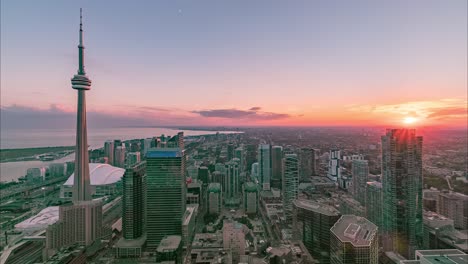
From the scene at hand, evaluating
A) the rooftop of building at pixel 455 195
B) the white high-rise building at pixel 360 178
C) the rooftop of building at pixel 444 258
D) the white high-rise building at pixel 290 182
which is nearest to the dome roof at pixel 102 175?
the white high-rise building at pixel 290 182

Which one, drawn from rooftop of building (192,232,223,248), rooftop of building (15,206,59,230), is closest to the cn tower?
rooftop of building (15,206,59,230)

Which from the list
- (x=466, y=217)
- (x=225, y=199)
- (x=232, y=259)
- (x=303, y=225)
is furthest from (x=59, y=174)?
(x=466, y=217)

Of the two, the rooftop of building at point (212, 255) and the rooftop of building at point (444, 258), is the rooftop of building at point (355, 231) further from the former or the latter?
the rooftop of building at point (212, 255)

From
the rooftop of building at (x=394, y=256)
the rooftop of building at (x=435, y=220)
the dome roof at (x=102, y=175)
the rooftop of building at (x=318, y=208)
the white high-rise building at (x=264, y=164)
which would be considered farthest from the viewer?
the white high-rise building at (x=264, y=164)

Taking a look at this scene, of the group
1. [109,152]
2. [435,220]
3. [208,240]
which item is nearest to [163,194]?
[208,240]

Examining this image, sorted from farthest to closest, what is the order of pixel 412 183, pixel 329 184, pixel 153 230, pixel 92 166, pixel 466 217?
pixel 92 166 < pixel 329 184 < pixel 153 230 < pixel 466 217 < pixel 412 183

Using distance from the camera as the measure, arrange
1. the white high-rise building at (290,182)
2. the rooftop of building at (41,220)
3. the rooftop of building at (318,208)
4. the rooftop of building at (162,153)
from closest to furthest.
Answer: the rooftop of building at (318,208) → the rooftop of building at (41,220) → the rooftop of building at (162,153) → the white high-rise building at (290,182)

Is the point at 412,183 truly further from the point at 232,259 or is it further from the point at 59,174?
the point at 59,174
